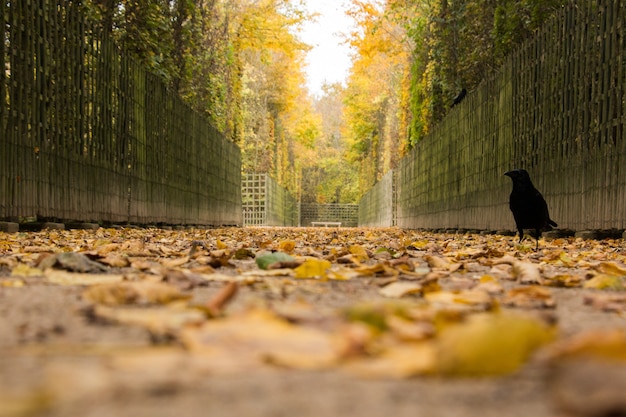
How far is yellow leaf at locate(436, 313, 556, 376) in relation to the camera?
1.21 metres

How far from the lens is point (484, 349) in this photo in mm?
1235

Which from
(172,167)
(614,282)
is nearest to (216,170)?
(172,167)

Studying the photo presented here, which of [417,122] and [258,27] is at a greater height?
[258,27]

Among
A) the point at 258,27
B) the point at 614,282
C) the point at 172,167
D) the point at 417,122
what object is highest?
the point at 258,27

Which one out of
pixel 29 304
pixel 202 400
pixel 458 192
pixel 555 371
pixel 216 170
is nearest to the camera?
pixel 202 400

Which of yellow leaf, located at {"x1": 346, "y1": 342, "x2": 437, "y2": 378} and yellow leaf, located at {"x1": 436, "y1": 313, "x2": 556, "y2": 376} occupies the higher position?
yellow leaf, located at {"x1": 436, "y1": 313, "x2": 556, "y2": 376}

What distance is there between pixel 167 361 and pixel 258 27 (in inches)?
1167

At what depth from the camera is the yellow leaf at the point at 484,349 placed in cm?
121

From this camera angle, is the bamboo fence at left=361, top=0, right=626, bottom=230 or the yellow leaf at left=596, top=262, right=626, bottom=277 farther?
the bamboo fence at left=361, top=0, right=626, bottom=230

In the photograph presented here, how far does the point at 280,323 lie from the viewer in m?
1.55

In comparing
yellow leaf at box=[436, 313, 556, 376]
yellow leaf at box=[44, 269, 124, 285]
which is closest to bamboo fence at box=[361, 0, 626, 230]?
yellow leaf at box=[44, 269, 124, 285]

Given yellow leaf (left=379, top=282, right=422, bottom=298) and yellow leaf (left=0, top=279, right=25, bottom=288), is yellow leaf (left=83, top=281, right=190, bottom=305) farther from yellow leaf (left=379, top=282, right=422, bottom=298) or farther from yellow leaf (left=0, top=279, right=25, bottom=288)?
yellow leaf (left=379, top=282, right=422, bottom=298)

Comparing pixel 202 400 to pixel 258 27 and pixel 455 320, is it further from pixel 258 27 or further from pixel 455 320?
pixel 258 27

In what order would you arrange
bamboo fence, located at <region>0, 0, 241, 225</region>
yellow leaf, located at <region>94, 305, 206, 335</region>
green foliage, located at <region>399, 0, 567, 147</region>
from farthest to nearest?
green foliage, located at <region>399, 0, 567, 147</region>
bamboo fence, located at <region>0, 0, 241, 225</region>
yellow leaf, located at <region>94, 305, 206, 335</region>
